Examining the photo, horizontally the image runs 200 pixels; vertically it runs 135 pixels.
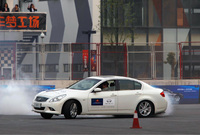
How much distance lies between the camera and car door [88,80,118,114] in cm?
1491

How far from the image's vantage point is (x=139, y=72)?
26.0 meters

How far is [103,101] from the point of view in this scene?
1509cm

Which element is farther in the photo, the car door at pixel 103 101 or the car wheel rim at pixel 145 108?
the car wheel rim at pixel 145 108

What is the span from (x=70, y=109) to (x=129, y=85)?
90.0 inches

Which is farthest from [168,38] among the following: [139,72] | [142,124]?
[142,124]

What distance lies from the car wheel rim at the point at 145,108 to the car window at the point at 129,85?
0.55m

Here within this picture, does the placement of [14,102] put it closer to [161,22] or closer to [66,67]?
[66,67]

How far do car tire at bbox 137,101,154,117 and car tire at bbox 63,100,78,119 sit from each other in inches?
86.4

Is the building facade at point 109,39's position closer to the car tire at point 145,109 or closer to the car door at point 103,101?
the car tire at point 145,109

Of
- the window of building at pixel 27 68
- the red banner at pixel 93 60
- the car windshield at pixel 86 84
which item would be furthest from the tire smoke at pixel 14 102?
the red banner at pixel 93 60

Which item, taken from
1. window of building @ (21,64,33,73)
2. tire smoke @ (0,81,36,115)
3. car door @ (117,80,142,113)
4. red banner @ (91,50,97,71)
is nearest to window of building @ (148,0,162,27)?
red banner @ (91,50,97,71)

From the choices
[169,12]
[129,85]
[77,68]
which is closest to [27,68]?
[77,68]

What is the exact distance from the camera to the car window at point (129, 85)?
15.7 m

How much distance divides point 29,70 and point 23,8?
17.5 metres
